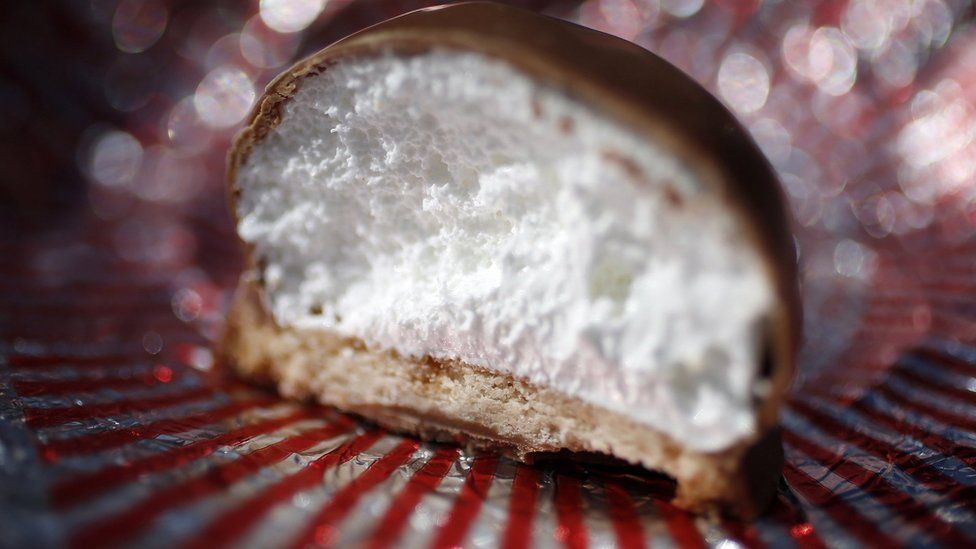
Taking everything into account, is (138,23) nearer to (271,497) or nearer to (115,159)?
(115,159)

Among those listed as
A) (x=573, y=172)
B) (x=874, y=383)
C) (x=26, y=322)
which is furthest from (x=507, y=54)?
(x=26, y=322)

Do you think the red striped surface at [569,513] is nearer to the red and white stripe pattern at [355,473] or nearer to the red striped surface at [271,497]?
the red and white stripe pattern at [355,473]

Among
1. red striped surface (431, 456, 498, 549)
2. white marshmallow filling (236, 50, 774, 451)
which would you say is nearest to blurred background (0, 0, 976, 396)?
white marshmallow filling (236, 50, 774, 451)

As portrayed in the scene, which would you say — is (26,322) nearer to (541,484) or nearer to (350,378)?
(350,378)

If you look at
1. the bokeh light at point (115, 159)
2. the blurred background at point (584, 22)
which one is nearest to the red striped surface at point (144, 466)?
the blurred background at point (584, 22)

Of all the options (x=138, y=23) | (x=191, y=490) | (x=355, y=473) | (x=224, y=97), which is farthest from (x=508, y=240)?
(x=138, y=23)
